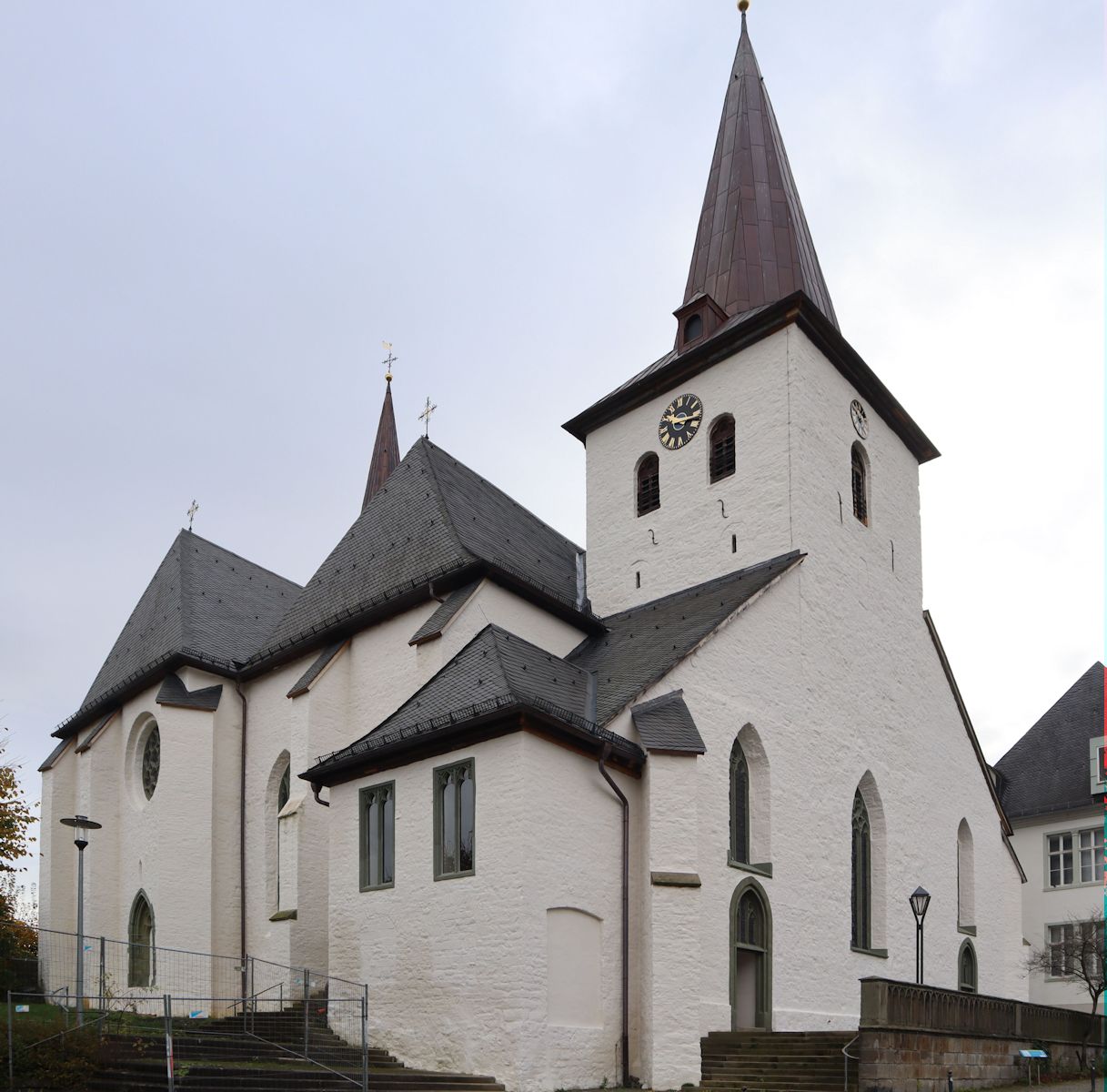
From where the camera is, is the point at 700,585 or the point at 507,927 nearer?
the point at 507,927

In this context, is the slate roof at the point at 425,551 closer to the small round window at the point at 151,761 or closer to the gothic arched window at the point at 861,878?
the small round window at the point at 151,761

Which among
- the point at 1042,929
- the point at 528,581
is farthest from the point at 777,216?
the point at 1042,929

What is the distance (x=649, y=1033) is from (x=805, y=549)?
993cm

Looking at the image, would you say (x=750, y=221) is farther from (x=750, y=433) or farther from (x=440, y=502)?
(x=440, y=502)

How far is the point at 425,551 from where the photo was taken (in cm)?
2500

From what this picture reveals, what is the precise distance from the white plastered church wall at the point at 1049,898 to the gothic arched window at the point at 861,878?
13568 mm

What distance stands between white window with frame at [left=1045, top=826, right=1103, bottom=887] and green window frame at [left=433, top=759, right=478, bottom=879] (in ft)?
82.0

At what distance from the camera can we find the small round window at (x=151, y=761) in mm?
28266

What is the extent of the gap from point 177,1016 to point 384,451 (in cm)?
3216

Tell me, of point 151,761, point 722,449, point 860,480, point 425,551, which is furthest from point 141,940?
point 860,480

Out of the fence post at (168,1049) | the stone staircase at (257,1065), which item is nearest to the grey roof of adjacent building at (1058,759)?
the stone staircase at (257,1065)

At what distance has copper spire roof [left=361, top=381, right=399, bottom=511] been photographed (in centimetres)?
4903

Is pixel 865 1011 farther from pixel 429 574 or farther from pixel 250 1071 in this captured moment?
pixel 429 574

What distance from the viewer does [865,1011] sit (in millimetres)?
16750
